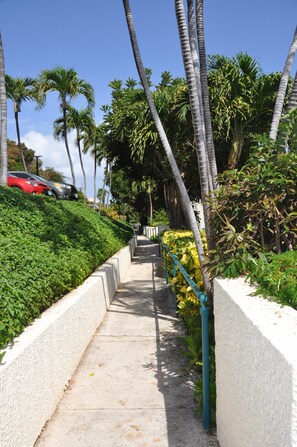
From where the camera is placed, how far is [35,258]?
3.98 m

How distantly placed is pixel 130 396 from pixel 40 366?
105cm

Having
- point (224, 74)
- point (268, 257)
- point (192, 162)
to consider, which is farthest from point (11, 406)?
point (192, 162)

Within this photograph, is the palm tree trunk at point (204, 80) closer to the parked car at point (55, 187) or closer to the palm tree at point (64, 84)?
the parked car at point (55, 187)

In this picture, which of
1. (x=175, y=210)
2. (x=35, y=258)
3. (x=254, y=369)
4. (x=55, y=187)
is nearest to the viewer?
(x=254, y=369)

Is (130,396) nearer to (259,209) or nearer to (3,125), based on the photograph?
(259,209)

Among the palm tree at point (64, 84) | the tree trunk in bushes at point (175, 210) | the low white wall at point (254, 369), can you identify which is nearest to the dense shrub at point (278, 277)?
the low white wall at point (254, 369)

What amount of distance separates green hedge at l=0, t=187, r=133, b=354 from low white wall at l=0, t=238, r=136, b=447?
0.47 feet

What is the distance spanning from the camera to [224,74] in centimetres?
896

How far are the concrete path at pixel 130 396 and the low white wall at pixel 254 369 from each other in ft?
1.80

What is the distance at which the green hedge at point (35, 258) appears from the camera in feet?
9.64

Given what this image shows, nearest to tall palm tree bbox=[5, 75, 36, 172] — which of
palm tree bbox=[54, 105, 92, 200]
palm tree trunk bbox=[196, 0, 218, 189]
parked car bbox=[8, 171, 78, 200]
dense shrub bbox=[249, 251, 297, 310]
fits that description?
palm tree bbox=[54, 105, 92, 200]

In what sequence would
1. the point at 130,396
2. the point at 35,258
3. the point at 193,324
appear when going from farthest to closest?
the point at 193,324, the point at 35,258, the point at 130,396

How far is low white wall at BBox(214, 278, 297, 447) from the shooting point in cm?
138

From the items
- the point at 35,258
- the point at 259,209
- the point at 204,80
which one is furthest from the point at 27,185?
the point at 259,209
